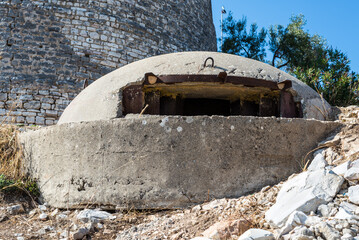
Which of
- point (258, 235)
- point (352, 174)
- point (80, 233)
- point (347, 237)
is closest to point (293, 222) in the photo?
point (258, 235)

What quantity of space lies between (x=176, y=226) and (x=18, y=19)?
9159 millimetres

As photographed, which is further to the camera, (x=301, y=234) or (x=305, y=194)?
(x=305, y=194)

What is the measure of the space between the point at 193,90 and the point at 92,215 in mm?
1841

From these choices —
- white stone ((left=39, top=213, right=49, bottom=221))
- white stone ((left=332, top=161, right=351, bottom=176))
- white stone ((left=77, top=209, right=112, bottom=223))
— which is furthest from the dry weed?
white stone ((left=332, top=161, right=351, bottom=176))

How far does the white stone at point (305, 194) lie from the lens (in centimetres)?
254

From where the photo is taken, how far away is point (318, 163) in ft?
10.9

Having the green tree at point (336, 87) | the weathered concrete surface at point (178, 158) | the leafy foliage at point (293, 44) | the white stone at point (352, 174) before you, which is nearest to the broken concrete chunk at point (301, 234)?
the white stone at point (352, 174)

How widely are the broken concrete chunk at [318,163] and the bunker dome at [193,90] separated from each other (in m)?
0.83

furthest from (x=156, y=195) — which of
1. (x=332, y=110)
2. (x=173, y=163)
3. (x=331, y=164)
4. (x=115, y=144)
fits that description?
(x=332, y=110)

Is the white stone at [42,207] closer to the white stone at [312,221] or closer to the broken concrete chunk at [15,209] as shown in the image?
the broken concrete chunk at [15,209]

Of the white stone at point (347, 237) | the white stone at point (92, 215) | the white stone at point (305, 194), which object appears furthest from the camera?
the white stone at point (92, 215)

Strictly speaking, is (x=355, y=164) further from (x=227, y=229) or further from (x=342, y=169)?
(x=227, y=229)

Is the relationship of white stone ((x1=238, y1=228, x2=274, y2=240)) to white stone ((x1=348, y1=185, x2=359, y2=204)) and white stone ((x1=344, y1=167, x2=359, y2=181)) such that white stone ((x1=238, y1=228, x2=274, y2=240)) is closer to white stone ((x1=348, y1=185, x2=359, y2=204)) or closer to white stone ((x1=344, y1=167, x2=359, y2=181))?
white stone ((x1=348, y1=185, x2=359, y2=204))

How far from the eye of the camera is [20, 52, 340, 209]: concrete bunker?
331cm
